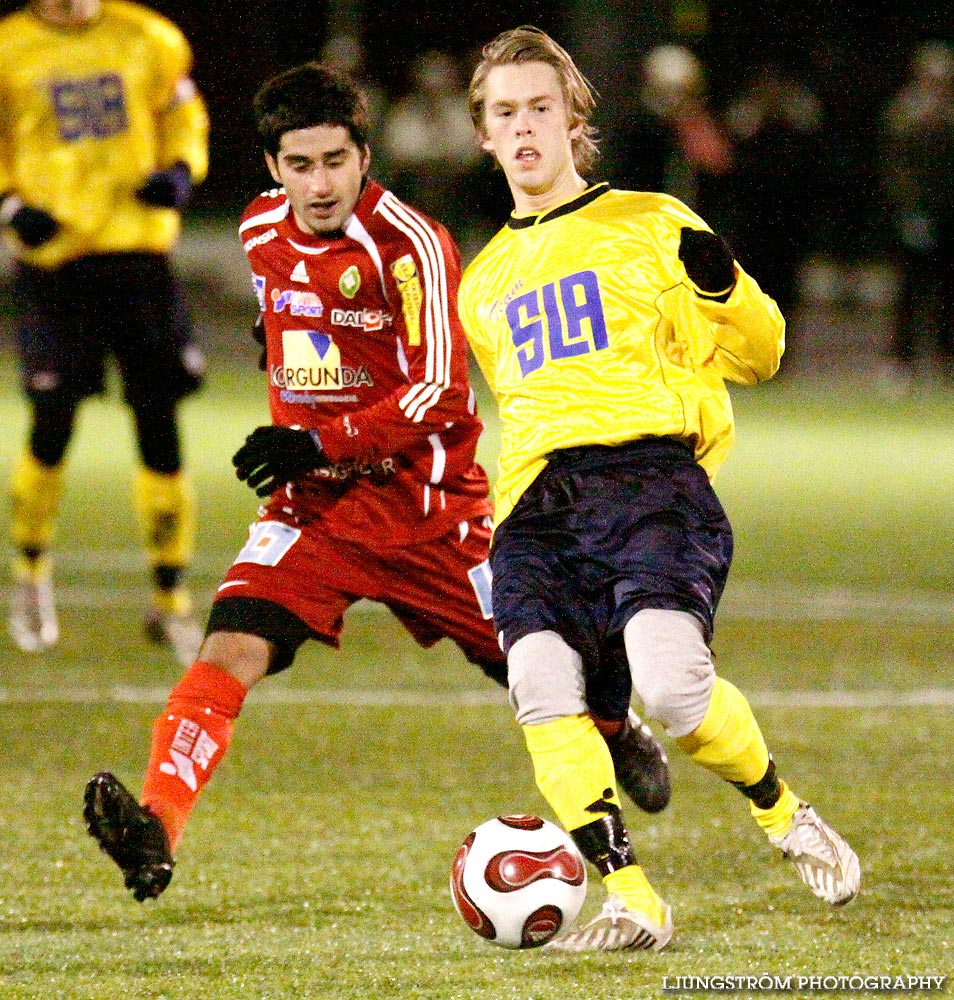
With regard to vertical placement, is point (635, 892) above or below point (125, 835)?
below

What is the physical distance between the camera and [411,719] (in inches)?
291

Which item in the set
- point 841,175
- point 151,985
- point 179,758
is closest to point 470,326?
point 179,758

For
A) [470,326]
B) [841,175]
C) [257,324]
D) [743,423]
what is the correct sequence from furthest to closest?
[841,175] → [743,423] → [257,324] → [470,326]

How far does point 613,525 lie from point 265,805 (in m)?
1.86

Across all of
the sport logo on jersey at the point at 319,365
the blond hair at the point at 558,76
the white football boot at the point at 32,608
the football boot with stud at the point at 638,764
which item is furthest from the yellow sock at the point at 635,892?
the white football boot at the point at 32,608

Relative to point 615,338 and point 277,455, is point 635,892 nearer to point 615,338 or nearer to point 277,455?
point 615,338

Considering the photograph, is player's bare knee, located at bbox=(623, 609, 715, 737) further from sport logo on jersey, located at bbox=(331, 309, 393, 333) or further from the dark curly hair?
the dark curly hair

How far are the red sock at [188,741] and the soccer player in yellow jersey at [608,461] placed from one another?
2.35ft

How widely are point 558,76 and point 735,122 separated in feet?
48.9

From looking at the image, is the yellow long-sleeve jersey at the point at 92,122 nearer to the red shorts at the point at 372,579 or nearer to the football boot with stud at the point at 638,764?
the red shorts at the point at 372,579

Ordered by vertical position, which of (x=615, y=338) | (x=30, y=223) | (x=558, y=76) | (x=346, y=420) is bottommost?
(x=30, y=223)

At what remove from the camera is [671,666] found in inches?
177

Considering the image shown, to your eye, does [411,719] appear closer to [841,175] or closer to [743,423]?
[743,423]

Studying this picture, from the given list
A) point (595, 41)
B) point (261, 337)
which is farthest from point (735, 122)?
point (261, 337)
